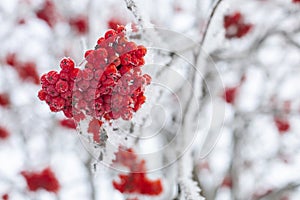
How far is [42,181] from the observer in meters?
2.74

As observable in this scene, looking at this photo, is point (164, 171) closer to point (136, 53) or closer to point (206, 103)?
point (206, 103)

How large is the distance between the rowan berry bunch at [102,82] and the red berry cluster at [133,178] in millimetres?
541

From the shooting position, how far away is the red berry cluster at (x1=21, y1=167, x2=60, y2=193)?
2.72 metres

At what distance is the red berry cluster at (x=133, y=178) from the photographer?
1.75 metres

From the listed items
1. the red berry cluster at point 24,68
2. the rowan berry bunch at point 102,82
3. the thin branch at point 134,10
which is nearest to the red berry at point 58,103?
the rowan berry bunch at point 102,82

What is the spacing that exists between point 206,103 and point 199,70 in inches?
42.2

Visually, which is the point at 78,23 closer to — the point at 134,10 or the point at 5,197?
the point at 5,197

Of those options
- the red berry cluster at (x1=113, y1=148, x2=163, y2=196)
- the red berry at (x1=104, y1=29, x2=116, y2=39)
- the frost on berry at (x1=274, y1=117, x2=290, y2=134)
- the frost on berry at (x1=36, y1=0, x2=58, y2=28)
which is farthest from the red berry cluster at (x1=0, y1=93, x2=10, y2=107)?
the red berry at (x1=104, y1=29, x2=116, y2=39)

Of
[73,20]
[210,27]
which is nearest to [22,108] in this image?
[73,20]

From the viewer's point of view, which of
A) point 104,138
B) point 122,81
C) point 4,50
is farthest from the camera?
point 4,50

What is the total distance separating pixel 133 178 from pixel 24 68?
1964 mm

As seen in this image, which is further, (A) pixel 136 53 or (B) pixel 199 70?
(B) pixel 199 70

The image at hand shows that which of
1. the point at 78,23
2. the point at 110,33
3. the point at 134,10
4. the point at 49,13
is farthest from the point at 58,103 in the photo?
the point at 49,13

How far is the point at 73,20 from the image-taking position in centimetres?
321
